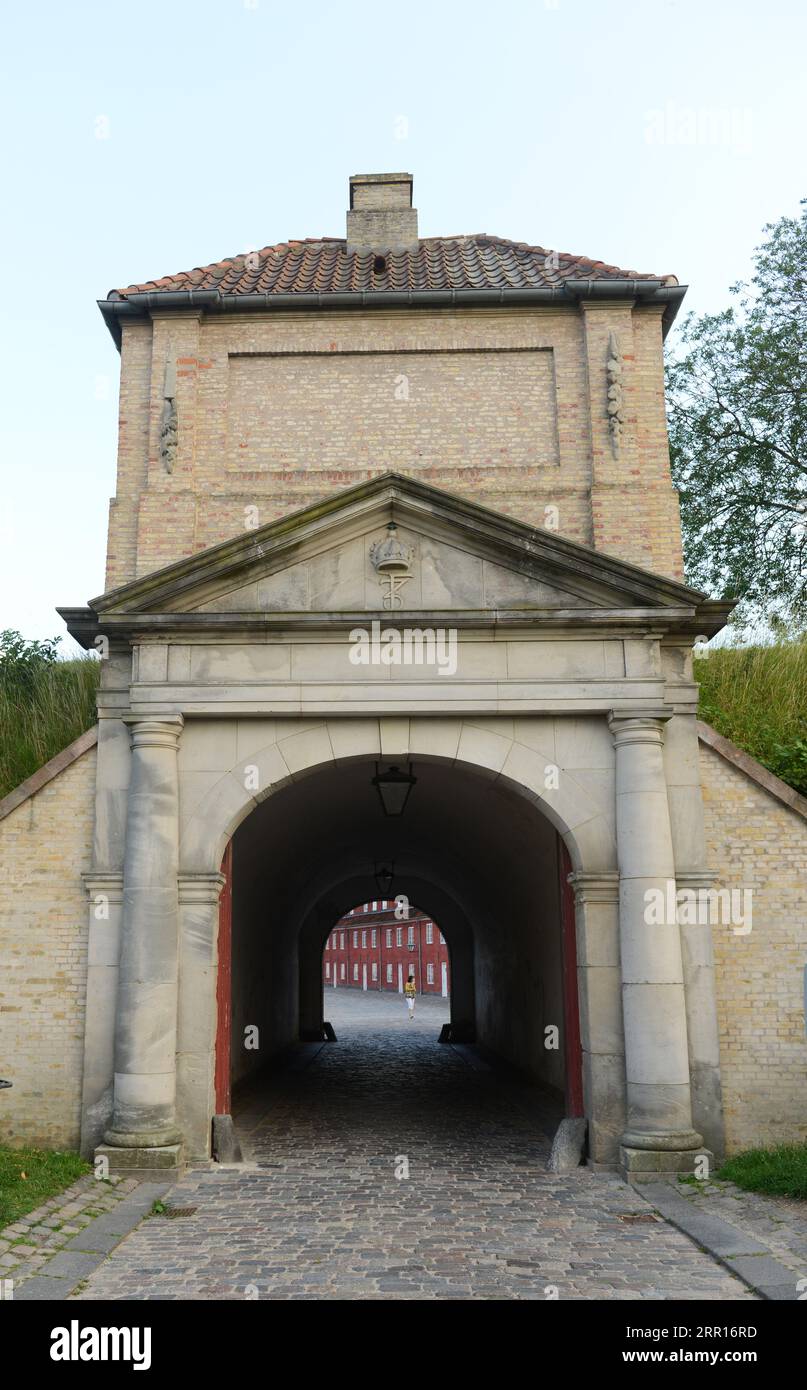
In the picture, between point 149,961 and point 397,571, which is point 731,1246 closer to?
point 149,961

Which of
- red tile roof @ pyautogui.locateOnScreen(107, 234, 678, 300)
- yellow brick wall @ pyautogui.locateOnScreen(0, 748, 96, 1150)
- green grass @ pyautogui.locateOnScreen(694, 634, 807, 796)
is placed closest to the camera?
yellow brick wall @ pyautogui.locateOnScreen(0, 748, 96, 1150)

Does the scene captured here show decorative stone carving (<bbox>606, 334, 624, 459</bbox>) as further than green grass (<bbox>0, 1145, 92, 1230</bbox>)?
Yes

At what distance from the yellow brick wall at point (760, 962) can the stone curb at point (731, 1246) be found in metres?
1.43

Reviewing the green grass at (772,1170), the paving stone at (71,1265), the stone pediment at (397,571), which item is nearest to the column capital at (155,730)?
the stone pediment at (397,571)

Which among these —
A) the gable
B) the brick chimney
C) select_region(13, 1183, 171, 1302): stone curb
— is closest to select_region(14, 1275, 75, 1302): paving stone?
select_region(13, 1183, 171, 1302): stone curb

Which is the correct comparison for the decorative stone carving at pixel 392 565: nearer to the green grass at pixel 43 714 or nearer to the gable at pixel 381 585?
the gable at pixel 381 585

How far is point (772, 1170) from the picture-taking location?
26.6ft

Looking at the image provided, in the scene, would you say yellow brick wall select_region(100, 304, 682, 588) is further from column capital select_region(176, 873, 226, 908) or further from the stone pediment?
column capital select_region(176, 873, 226, 908)

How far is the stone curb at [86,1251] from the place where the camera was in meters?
5.71

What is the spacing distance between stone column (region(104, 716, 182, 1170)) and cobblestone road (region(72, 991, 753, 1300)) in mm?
575

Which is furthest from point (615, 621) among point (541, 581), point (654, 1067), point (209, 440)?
point (209, 440)

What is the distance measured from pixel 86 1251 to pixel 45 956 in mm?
3450

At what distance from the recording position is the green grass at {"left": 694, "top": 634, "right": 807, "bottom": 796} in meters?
11.4
